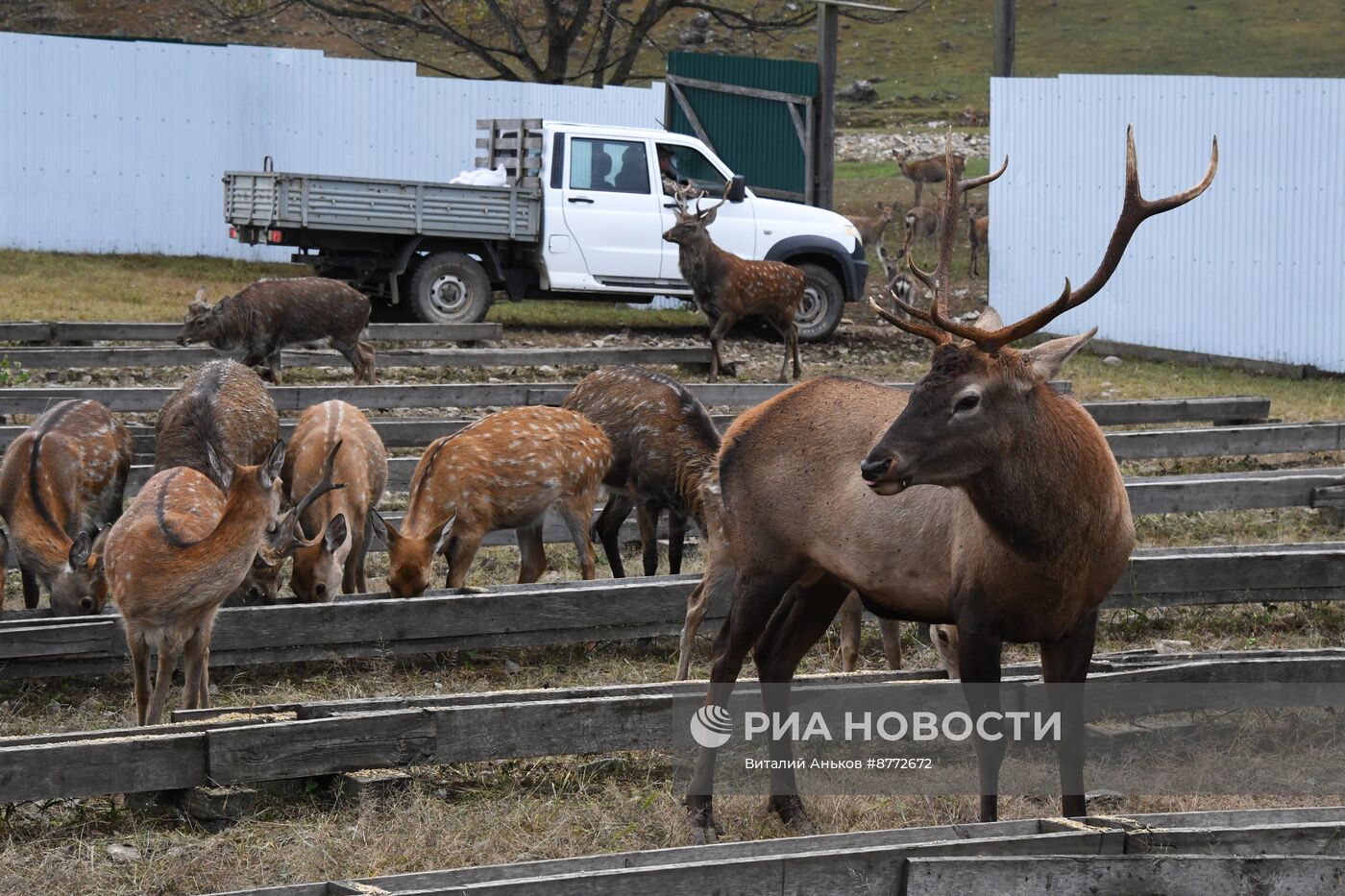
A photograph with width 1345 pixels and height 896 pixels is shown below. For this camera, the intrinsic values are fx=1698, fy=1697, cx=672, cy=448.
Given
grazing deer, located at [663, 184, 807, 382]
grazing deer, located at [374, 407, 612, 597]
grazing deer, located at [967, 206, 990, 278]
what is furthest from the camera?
grazing deer, located at [967, 206, 990, 278]

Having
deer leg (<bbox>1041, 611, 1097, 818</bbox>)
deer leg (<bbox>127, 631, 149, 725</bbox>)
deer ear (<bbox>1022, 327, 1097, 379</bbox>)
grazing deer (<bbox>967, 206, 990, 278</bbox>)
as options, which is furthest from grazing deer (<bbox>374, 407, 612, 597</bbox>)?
grazing deer (<bbox>967, 206, 990, 278</bbox>)

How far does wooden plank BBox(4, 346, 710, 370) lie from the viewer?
43.8 ft

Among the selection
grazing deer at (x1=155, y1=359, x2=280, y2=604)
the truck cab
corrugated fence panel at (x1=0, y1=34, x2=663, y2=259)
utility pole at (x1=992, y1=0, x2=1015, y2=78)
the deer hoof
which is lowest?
the deer hoof

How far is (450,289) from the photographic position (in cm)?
1823

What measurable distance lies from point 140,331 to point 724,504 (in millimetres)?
10390

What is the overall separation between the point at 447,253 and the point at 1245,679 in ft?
41.8

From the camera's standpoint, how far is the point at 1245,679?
21.7 feet

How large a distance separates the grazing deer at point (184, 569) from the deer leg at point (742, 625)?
6.61 feet

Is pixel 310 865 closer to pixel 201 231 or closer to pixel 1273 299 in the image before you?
A: pixel 1273 299

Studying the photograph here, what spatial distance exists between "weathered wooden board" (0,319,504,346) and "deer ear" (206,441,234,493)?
243 inches

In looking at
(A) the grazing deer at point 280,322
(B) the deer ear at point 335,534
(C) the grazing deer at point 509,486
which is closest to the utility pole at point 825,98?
(A) the grazing deer at point 280,322

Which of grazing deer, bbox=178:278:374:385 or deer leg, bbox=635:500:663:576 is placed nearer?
deer leg, bbox=635:500:663:576

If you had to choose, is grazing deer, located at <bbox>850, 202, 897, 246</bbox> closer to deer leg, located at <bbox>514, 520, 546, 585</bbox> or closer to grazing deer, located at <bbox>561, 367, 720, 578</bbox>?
grazing deer, located at <bbox>561, 367, 720, 578</bbox>

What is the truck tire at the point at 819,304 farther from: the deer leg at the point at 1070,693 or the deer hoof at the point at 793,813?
the deer leg at the point at 1070,693
